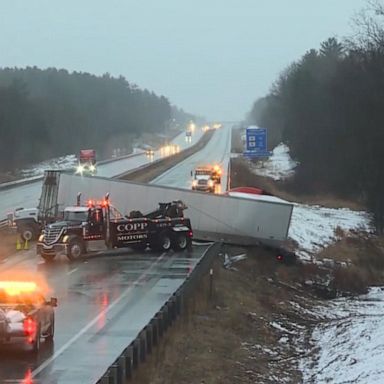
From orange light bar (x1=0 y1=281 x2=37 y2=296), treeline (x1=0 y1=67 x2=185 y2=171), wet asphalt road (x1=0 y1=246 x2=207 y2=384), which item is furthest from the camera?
treeline (x1=0 y1=67 x2=185 y2=171)

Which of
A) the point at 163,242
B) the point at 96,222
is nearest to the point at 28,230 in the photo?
the point at 96,222

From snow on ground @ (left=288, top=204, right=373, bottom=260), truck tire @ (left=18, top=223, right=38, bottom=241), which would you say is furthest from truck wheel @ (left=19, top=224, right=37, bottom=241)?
snow on ground @ (left=288, top=204, right=373, bottom=260)

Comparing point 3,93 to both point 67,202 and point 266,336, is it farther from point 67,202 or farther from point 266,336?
point 266,336

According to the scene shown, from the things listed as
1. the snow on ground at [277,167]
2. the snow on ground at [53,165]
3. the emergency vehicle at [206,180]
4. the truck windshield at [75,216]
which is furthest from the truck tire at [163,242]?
the snow on ground at [53,165]

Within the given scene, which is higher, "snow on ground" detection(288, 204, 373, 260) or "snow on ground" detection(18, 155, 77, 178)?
"snow on ground" detection(18, 155, 77, 178)

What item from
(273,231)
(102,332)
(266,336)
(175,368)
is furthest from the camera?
(273,231)

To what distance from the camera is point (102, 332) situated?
2234 cm

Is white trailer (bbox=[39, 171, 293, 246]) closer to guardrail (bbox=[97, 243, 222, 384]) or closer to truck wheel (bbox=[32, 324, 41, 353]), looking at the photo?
guardrail (bbox=[97, 243, 222, 384])

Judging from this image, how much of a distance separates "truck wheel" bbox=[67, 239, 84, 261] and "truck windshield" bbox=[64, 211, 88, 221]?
1.16 metres

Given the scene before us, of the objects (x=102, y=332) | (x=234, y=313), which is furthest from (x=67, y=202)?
(x=102, y=332)

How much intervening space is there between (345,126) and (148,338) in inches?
2299

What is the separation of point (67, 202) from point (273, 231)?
1130cm

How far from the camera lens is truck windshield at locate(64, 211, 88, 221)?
37.9 meters

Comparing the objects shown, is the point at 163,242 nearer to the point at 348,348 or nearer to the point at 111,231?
the point at 111,231
